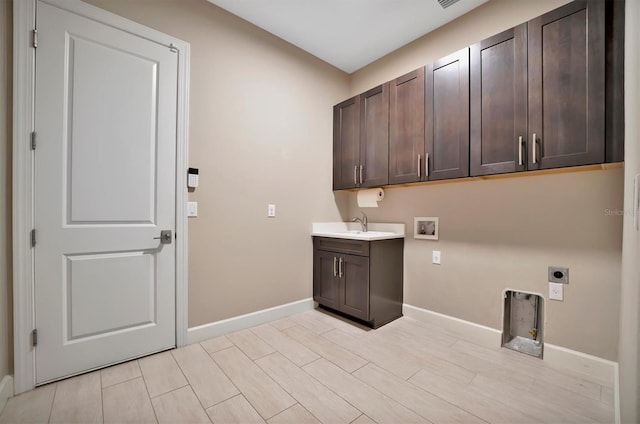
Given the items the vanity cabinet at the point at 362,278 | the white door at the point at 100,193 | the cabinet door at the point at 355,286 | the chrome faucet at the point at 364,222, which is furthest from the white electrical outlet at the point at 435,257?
the white door at the point at 100,193

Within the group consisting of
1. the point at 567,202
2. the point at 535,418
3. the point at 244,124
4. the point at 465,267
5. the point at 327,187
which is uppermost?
the point at 244,124

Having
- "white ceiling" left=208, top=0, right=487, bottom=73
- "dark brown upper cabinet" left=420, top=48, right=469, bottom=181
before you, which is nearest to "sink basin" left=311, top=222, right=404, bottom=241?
"dark brown upper cabinet" left=420, top=48, right=469, bottom=181

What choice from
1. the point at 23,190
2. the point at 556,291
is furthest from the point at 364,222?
the point at 23,190

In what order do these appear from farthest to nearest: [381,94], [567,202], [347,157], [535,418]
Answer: [347,157] → [381,94] → [567,202] → [535,418]

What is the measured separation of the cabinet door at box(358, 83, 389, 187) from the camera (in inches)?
102

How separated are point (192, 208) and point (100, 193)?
0.58 m

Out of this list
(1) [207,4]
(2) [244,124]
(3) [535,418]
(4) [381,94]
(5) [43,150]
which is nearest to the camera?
(3) [535,418]

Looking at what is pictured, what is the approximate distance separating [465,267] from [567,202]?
851 millimetres

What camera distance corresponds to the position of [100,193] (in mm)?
1783

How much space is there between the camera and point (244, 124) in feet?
8.02

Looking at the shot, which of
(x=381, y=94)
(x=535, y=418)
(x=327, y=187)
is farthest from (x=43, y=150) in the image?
(x=535, y=418)

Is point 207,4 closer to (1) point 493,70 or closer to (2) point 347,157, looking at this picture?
(2) point 347,157

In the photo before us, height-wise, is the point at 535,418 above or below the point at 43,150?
below

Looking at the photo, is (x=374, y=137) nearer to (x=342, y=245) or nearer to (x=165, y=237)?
(x=342, y=245)
